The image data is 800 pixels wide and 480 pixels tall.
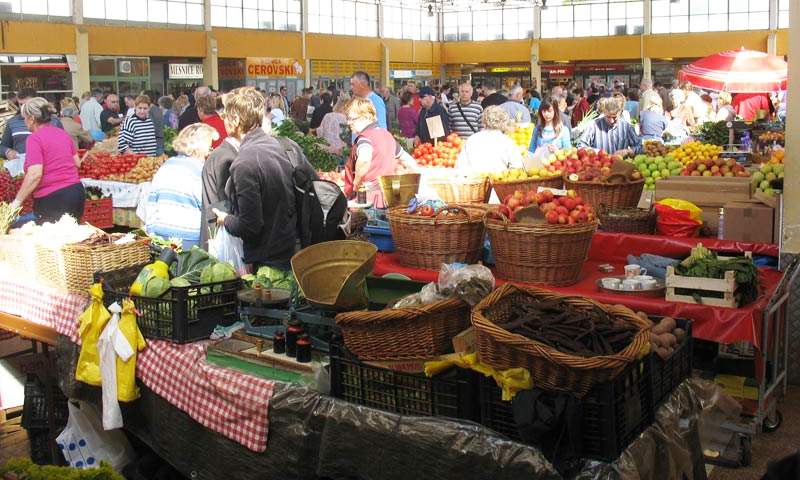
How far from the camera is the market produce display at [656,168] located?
6656mm

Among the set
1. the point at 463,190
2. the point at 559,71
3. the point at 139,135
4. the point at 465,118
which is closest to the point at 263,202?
the point at 463,190

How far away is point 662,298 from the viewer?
174 inches

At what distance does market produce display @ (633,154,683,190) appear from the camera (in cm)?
666

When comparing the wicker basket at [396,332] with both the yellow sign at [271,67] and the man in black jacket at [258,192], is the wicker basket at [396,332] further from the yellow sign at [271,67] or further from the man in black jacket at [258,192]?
the yellow sign at [271,67]

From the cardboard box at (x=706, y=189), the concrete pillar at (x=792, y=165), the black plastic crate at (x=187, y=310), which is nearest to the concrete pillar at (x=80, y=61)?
the cardboard box at (x=706, y=189)

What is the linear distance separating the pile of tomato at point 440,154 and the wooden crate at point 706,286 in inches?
150

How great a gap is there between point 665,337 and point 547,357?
0.75 m

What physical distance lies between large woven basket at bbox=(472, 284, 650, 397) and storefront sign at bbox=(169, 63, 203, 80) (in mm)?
24388

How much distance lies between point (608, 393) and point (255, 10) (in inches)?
1123

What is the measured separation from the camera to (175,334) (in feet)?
13.0

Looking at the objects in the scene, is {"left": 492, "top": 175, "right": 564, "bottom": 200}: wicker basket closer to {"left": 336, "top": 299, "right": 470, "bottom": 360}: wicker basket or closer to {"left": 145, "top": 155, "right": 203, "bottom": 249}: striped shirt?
{"left": 145, "top": 155, "right": 203, "bottom": 249}: striped shirt

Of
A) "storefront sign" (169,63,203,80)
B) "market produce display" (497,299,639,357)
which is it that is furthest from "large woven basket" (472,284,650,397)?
"storefront sign" (169,63,203,80)

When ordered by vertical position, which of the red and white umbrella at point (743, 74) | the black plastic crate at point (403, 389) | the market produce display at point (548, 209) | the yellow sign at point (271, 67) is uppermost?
the yellow sign at point (271, 67)

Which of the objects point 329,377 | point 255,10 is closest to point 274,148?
point 329,377
